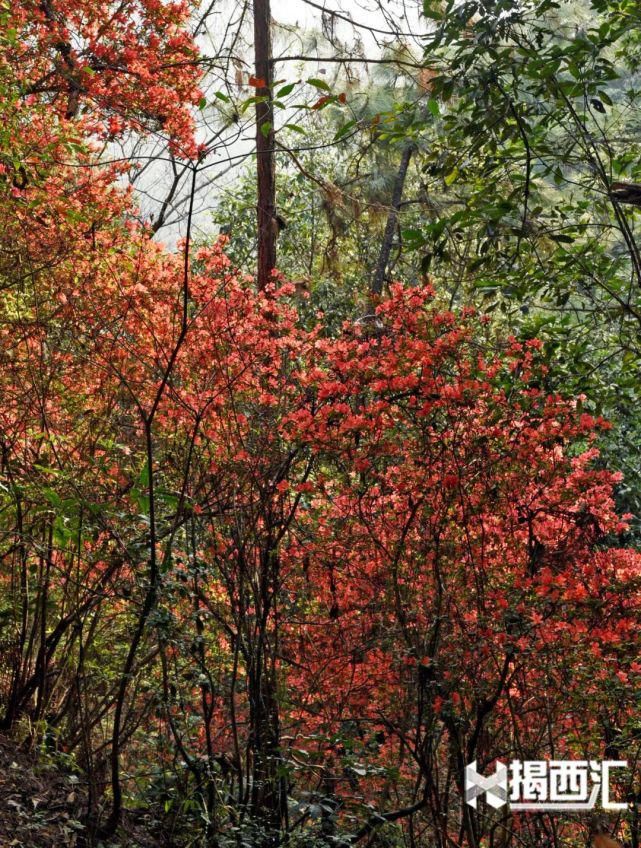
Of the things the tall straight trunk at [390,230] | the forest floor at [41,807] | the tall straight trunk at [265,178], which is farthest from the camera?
the tall straight trunk at [390,230]

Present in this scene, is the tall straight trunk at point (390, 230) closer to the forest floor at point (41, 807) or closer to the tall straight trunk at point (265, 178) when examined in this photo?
the tall straight trunk at point (265, 178)

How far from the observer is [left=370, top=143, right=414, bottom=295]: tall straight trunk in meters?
13.9

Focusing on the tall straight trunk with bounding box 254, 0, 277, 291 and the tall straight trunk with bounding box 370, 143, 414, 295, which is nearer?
the tall straight trunk with bounding box 254, 0, 277, 291

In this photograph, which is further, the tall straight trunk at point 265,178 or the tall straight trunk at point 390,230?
the tall straight trunk at point 390,230

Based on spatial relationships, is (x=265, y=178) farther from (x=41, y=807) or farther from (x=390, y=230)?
(x=41, y=807)

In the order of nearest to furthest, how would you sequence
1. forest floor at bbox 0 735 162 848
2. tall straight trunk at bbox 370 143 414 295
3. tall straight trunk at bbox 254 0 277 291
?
1. forest floor at bbox 0 735 162 848
2. tall straight trunk at bbox 254 0 277 291
3. tall straight trunk at bbox 370 143 414 295

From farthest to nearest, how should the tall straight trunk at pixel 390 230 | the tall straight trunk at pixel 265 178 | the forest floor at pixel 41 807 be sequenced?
the tall straight trunk at pixel 390 230 → the tall straight trunk at pixel 265 178 → the forest floor at pixel 41 807

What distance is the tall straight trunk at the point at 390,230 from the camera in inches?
547

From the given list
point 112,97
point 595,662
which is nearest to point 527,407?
point 595,662

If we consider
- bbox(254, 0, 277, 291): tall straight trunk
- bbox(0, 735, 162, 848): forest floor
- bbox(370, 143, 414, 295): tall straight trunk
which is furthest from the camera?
bbox(370, 143, 414, 295): tall straight trunk

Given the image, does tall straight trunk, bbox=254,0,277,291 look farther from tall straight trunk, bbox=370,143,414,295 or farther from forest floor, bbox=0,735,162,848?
forest floor, bbox=0,735,162,848

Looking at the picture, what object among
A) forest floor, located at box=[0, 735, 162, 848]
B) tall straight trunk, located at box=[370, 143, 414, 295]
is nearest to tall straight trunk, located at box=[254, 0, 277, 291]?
tall straight trunk, located at box=[370, 143, 414, 295]

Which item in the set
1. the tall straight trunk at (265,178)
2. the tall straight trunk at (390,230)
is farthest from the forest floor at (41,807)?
the tall straight trunk at (390,230)

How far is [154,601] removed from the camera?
3.89 meters
